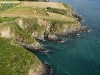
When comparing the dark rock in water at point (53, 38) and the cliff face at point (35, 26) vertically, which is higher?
the cliff face at point (35, 26)

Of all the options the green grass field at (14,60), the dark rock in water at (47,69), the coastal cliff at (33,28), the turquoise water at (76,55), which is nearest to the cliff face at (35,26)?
the coastal cliff at (33,28)

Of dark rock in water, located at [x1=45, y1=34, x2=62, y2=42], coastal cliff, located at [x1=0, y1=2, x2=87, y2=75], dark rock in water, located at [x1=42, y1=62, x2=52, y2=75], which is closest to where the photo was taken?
dark rock in water, located at [x1=42, y1=62, x2=52, y2=75]

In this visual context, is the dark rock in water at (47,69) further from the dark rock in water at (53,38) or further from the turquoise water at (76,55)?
the dark rock in water at (53,38)

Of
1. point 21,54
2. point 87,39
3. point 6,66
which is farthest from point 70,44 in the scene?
point 6,66

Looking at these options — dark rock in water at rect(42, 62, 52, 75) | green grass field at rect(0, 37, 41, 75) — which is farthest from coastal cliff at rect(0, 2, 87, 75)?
dark rock in water at rect(42, 62, 52, 75)

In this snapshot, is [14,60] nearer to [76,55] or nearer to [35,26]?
[76,55]

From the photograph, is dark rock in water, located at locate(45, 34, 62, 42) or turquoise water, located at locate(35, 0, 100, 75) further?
dark rock in water, located at locate(45, 34, 62, 42)

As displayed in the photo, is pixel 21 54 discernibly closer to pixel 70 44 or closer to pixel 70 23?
pixel 70 44

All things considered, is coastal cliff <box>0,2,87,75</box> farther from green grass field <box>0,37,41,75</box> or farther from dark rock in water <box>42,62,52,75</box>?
dark rock in water <box>42,62,52,75</box>

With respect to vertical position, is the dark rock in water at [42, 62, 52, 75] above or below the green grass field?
below
